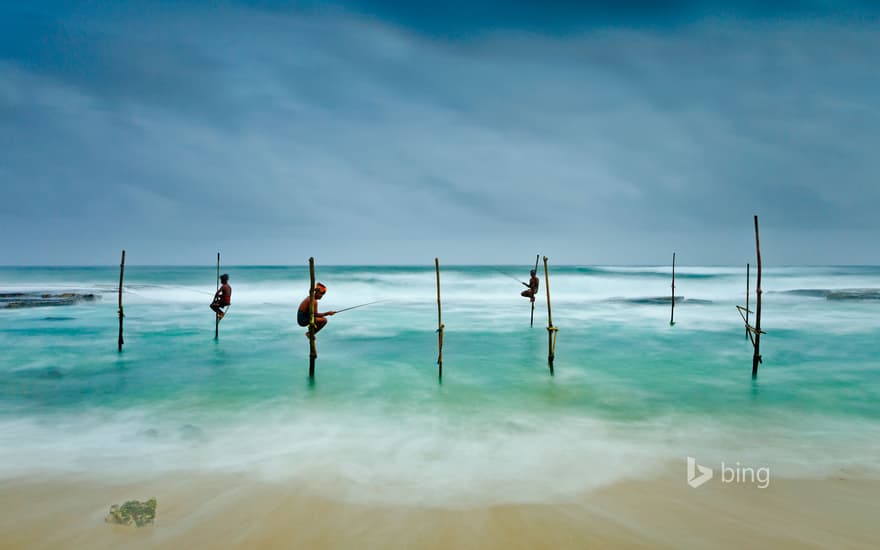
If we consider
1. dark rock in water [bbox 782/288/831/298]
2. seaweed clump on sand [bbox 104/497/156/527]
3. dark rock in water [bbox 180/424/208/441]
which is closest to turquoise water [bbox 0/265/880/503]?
dark rock in water [bbox 180/424/208/441]

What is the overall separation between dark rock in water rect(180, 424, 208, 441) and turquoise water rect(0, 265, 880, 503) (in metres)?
0.05

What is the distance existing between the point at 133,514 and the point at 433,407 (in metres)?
4.82

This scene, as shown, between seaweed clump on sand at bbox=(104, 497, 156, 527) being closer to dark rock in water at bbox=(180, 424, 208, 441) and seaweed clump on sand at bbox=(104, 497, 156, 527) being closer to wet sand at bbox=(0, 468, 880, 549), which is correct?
wet sand at bbox=(0, 468, 880, 549)

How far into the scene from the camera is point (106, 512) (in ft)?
14.5

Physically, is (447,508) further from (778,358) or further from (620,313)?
(620,313)

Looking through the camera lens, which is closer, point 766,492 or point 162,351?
point 766,492

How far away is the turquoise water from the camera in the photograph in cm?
565

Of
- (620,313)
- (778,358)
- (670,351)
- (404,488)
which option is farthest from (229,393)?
(620,313)

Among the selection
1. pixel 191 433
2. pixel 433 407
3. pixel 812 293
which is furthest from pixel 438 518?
pixel 812 293

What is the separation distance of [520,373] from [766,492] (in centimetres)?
618

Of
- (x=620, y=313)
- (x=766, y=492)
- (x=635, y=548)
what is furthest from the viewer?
(x=620, y=313)

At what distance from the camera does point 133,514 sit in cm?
421

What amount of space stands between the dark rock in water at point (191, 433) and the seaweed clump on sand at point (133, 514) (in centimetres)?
226

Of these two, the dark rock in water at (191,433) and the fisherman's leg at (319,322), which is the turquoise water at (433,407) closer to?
the dark rock in water at (191,433)
